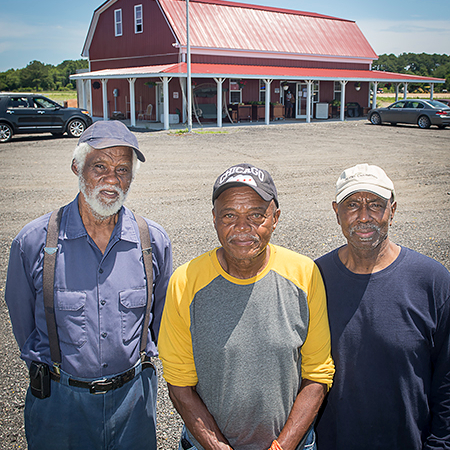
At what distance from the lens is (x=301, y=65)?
30.4 metres

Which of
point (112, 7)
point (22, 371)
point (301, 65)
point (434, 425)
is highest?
point (112, 7)

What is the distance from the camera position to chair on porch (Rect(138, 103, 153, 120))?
27316mm

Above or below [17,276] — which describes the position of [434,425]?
below

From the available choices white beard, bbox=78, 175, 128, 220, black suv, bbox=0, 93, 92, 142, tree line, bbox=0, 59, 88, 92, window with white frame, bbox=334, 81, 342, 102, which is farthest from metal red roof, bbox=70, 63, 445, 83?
tree line, bbox=0, 59, 88, 92

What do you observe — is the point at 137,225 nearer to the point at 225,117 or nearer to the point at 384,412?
the point at 384,412

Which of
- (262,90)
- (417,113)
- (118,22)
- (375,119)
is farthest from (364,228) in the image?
(118,22)

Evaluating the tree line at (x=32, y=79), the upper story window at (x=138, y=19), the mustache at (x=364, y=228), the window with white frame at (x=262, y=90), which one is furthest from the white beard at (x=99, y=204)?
the tree line at (x=32, y=79)

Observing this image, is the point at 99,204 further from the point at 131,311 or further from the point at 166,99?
the point at 166,99

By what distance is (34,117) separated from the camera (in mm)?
18266

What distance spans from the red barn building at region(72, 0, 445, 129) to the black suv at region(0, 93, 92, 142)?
484 cm

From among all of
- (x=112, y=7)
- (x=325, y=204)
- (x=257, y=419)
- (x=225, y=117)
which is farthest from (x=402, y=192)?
(x=112, y=7)

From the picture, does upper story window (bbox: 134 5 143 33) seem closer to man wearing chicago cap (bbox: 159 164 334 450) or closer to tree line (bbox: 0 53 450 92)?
man wearing chicago cap (bbox: 159 164 334 450)

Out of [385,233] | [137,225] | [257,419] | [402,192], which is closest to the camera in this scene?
[257,419]

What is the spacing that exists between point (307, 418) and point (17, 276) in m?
1.55
